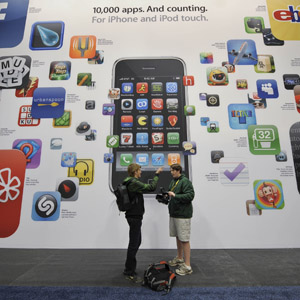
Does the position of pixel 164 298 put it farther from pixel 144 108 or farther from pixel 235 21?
pixel 235 21

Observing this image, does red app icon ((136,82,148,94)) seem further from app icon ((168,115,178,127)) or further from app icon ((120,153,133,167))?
app icon ((120,153,133,167))

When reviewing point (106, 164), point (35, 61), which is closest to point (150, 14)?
point (35, 61)

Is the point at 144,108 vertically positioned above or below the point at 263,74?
below

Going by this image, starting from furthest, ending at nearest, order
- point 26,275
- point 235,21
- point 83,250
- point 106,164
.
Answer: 1. point 235,21
2. point 106,164
3. point 83,250
4. point 26,275

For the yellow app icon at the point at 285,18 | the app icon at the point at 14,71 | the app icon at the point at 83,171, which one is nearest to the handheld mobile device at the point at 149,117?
the app icon at the point at 83,171

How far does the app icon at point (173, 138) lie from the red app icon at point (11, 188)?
2.11 m

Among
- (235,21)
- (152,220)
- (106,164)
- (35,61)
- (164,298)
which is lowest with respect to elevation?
(164,298)

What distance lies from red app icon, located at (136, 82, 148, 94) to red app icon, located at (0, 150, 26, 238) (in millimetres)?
1939

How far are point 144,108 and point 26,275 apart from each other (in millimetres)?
2388

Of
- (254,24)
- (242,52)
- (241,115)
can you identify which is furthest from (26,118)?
(254,24)

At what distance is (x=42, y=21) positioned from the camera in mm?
3582

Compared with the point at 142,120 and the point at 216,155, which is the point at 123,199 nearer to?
the point at 142,120

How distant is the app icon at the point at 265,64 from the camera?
3289 mm

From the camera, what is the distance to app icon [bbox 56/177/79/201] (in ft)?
9.71
